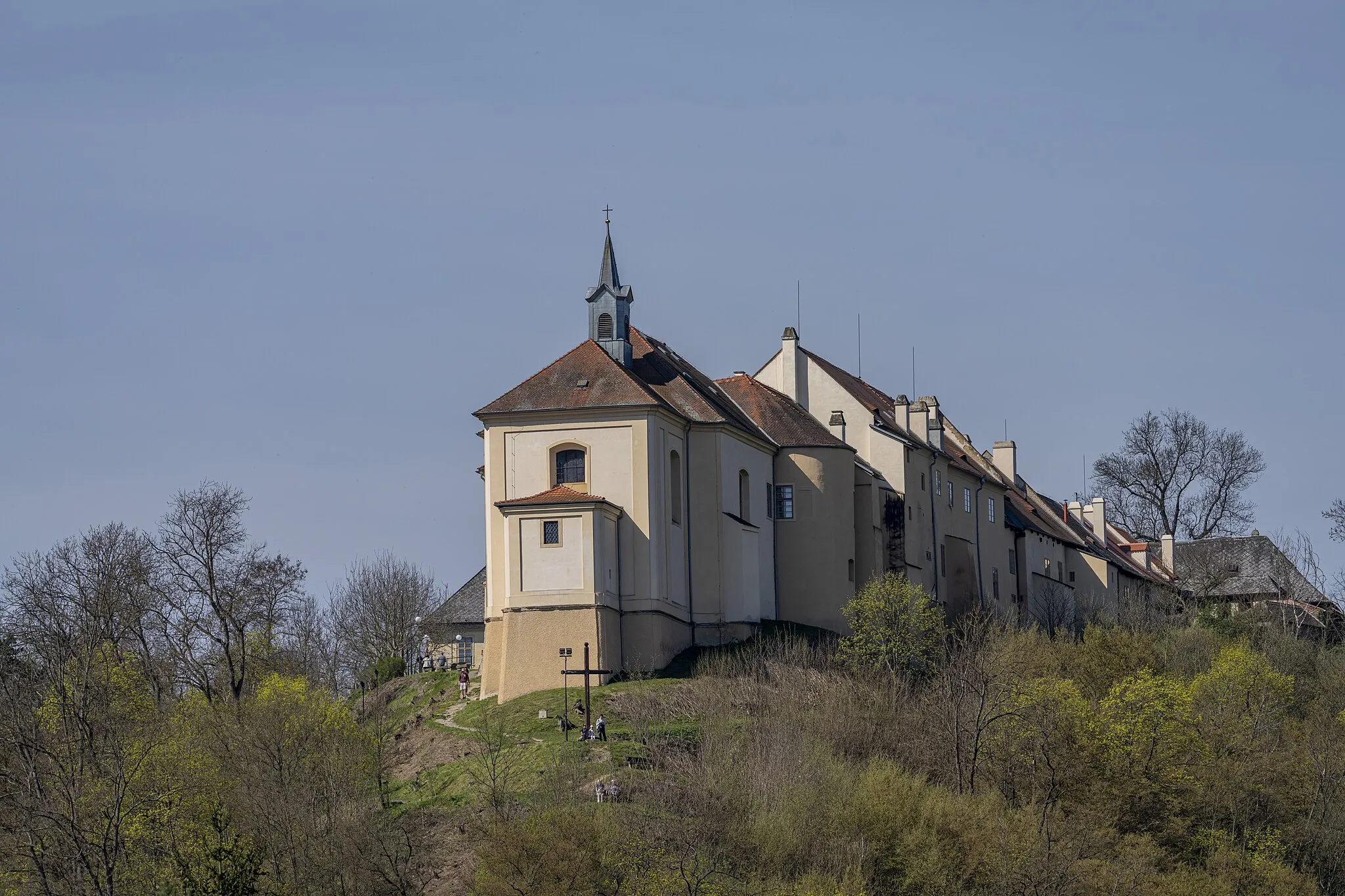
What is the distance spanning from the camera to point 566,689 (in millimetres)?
56812

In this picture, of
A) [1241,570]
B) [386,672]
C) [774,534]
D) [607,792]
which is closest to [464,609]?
[386,672]

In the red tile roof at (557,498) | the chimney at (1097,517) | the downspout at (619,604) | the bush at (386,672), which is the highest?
the chimney at (1097,517)

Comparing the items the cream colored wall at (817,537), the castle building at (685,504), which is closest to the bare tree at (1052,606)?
the castle building at (685,504)

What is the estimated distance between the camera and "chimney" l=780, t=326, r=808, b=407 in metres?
74.8

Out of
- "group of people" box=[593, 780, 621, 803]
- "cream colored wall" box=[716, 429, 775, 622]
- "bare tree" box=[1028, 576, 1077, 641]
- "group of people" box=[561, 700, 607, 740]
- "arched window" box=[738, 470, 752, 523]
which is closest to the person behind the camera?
"group of people" box=[593, 780, 621, 803]

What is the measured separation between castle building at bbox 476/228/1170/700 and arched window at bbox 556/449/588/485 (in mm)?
45

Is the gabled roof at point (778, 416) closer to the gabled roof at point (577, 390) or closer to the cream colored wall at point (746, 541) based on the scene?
the cream colored wall at point (746, 541)

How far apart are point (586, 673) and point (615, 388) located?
34.3 feet

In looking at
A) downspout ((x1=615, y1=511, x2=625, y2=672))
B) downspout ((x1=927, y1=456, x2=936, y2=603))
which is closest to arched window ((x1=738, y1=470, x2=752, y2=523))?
downspout ((x1=615, y1=511, x2=625, y2=672))

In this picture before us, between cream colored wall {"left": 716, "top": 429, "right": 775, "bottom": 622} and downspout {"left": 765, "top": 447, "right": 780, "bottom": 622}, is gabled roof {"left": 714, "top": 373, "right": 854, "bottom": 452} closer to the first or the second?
downspout {"left": 765, "top": 447, "right": 780, "bottom": 622}

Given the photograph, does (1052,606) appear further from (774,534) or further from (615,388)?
(615,388)

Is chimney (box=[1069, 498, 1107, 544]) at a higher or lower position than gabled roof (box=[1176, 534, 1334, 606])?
higher

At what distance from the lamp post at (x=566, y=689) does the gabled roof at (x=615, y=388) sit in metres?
7.87

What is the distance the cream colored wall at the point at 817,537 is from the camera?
224 feet
